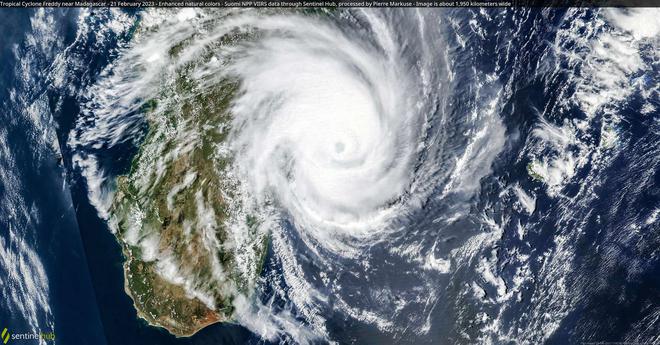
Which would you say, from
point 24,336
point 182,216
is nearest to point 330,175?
point 182,216

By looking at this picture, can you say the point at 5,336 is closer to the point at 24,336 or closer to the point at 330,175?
the point at 24,336

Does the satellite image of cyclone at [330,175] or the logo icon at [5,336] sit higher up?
the satellite image of cyclone at [330,175]

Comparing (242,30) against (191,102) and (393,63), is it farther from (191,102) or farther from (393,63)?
(393,63)

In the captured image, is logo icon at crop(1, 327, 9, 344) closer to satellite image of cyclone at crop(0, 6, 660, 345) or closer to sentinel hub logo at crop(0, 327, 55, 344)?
sentinel hub logo at crop(0, 327, 55, 344)

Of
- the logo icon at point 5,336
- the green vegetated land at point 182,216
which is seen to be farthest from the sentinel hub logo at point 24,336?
the green vegetated land at point 182,216

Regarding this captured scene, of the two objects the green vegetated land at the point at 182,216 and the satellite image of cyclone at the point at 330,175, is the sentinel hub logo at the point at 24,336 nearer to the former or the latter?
the satellite image of cyclone at the point at 330,175

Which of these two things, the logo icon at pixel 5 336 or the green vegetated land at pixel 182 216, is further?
the logo icon at pixel 5 336

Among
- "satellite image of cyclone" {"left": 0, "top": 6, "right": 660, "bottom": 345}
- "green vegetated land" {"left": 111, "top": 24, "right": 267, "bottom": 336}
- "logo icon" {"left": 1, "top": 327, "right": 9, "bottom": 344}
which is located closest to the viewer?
"satellite image of cyclone" {"left": 0, "top": 6, "right": 660, "bottom": 345}

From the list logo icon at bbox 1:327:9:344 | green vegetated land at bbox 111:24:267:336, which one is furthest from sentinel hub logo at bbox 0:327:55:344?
green vegetated land at bbox 111:24:267:336

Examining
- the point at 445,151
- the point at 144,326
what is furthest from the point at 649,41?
the point at 144,326
